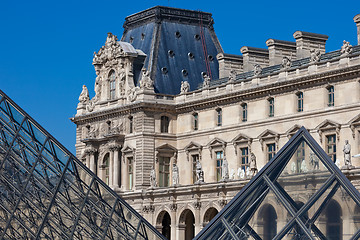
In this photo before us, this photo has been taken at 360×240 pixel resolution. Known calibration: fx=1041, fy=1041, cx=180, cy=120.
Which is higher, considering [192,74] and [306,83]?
[192,74]

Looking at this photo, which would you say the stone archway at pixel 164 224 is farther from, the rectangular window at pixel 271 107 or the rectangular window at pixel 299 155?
the rectangular window at pixel 299 155

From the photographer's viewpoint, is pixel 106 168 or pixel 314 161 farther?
pixel 106 168

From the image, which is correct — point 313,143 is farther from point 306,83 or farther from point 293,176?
point 306,83

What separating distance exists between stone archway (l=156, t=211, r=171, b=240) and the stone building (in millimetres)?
93

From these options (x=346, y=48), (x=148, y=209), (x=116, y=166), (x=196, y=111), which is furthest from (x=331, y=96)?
(x=116, y=166)

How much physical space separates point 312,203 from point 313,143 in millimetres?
1819

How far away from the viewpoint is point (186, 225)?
73.1 metres

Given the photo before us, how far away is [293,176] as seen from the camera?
28.8m

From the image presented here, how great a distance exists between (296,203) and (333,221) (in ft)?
4.07

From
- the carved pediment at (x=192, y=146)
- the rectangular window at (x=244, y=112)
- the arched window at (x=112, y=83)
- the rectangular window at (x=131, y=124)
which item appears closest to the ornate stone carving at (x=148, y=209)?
the carved pediment at (x=192, y=146)

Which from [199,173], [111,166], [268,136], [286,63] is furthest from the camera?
[111,166]

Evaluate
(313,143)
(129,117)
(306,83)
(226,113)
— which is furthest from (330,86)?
(313,143)

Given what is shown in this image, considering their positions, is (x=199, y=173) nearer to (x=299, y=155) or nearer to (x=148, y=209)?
(x=148, y=209)

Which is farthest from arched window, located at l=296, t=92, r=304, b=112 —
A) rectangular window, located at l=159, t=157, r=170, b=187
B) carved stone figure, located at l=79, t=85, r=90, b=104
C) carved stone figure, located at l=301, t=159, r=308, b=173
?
carved stone figure, located at l=301, t=159, r=308, b=173
